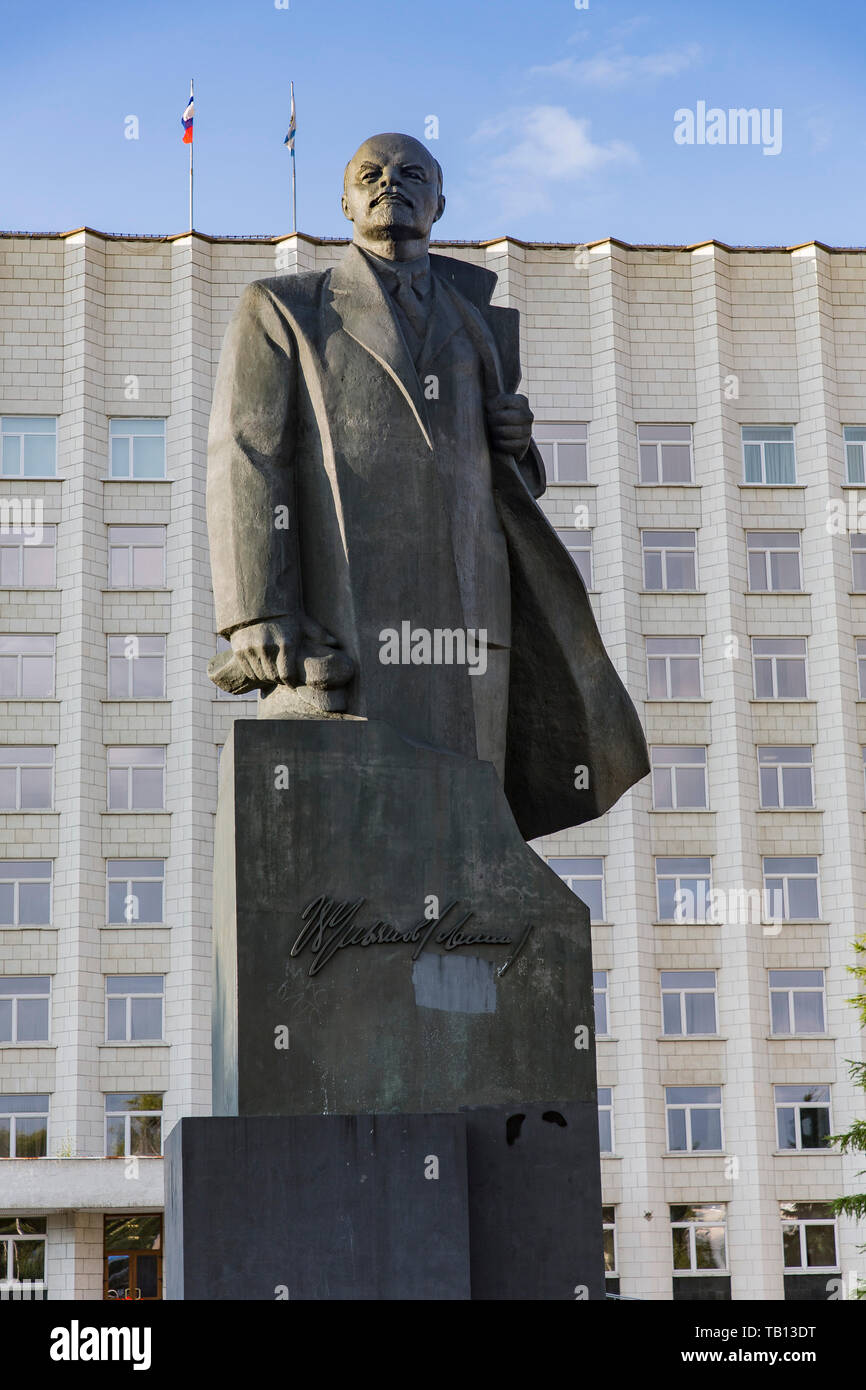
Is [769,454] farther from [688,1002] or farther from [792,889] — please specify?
[688,1002]

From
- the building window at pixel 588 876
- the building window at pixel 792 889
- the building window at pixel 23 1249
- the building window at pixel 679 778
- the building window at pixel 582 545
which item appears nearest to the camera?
the building window at pixel 23 1249

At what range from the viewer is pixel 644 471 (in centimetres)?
4978

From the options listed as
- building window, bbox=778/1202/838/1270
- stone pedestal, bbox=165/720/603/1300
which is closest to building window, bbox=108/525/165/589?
building window, bbox=778/1202/838/1270

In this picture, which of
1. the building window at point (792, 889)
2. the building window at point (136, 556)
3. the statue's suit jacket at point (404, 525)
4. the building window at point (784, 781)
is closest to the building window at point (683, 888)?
the building window at point (792, 889)

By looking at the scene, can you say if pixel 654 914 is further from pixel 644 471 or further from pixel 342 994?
pixel 342 994

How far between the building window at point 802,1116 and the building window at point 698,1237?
231cm

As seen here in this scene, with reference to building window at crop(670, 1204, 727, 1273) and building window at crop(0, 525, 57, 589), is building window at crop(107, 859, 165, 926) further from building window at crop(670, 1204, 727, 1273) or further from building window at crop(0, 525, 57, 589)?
building window at crop(670, 1204, 727, 1273)

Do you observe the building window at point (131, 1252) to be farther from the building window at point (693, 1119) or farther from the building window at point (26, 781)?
the building window at point (693, 1119)

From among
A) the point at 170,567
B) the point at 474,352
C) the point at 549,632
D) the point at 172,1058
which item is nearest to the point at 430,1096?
the point at 549,632

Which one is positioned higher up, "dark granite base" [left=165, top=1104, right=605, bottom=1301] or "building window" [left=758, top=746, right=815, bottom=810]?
"building window" [left=758, top=746, right=815, bottom=810]

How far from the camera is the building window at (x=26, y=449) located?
48.0 metres

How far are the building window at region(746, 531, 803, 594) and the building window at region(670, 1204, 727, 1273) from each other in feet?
49.5

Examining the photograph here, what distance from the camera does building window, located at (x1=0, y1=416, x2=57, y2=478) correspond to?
4800 centimetres

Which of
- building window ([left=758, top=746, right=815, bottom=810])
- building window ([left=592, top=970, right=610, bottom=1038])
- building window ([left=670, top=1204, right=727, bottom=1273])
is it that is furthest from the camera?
building window ([left=758, top=746, right=815, bottom=810])
